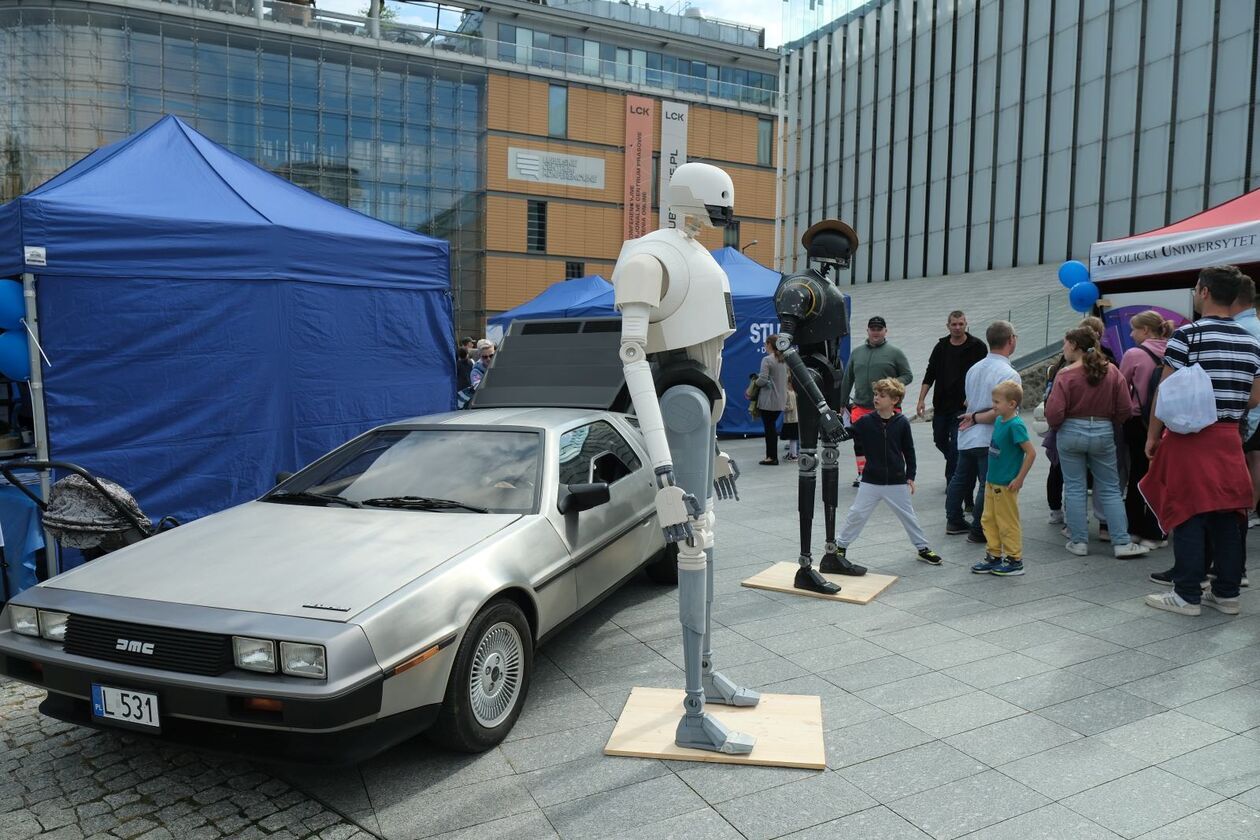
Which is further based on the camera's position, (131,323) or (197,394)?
(197,394)

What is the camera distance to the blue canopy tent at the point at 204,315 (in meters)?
5.77

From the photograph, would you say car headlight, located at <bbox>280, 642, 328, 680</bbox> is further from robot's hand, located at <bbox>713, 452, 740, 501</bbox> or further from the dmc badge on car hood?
robot's hand, located at <bbox>713, 452, 740, 501</bbox>

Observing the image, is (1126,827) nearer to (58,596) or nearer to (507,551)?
(507,551)

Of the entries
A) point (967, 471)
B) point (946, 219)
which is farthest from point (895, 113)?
point (967, 471)

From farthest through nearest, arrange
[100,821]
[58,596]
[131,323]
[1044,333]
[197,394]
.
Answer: [1044,333] < [197,394] < [131,323] < [58,596] < [100,821]

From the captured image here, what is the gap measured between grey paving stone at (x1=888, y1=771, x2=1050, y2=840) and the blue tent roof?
5.79 metres

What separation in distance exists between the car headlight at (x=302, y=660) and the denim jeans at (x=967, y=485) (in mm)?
5127

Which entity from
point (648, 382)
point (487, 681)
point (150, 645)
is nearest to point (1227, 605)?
point (648, 382)

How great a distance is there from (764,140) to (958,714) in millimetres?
42537

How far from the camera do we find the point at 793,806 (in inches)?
115

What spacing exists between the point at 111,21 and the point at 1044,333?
32.2 meters

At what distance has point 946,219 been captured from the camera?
36.9 meters

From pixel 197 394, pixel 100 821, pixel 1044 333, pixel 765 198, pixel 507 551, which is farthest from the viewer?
pixel 765 198

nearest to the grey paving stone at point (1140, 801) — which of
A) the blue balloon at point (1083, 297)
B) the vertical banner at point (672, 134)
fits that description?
the blue balloon at point (1083, 297)
